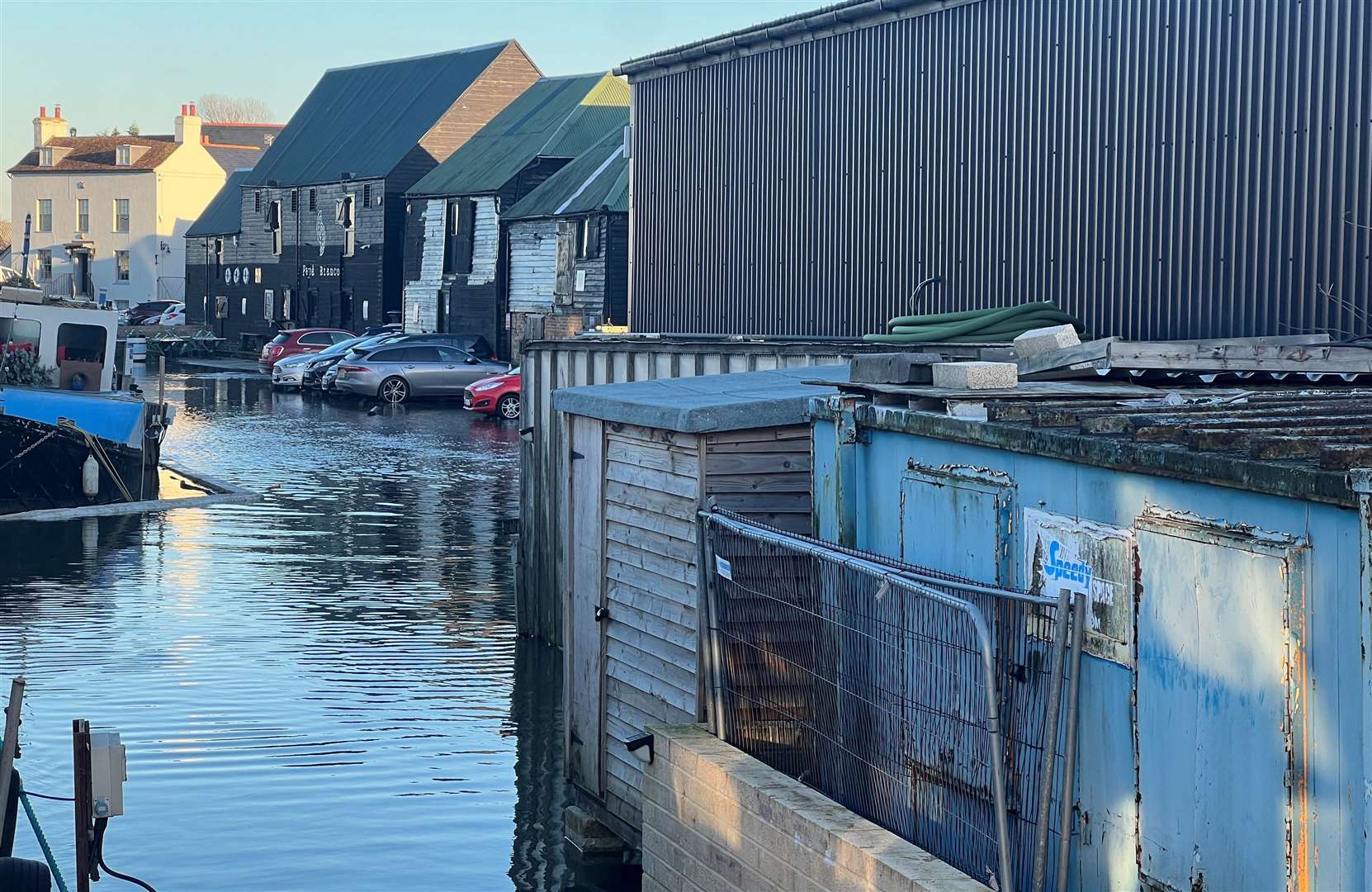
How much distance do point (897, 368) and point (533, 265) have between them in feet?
155

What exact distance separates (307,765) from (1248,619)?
791cm

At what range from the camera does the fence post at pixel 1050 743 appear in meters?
Answer: 6.38

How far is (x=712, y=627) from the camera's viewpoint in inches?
361

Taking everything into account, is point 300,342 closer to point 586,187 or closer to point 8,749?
point 586,187

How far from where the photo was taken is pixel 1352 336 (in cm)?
1331

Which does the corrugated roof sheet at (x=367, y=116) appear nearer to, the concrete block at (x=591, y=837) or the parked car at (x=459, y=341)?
the parked car at (x=459, y=341)

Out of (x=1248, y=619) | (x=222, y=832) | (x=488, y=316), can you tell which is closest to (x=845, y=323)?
(x=222, y=832)

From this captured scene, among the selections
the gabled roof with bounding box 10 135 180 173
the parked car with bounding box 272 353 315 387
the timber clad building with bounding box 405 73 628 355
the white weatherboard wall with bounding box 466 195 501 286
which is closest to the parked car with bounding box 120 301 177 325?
the gabled roof with bounding box 10 135 180 173

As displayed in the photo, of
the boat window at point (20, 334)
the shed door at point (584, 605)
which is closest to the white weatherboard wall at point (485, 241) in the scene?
the boat window at point (20, 334)

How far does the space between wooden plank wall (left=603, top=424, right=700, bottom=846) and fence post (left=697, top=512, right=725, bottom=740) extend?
0.38 m

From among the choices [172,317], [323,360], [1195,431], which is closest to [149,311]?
[172,317]

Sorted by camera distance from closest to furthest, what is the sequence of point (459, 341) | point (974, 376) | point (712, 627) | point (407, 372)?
point (974, 376), point (712, 627), point (407, 372), point (459, 341)

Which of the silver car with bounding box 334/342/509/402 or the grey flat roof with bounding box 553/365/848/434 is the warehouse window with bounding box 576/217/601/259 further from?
the grey flat roof with bounding box 553/365/848/434

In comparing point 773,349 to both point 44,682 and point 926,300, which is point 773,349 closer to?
point 926,300
